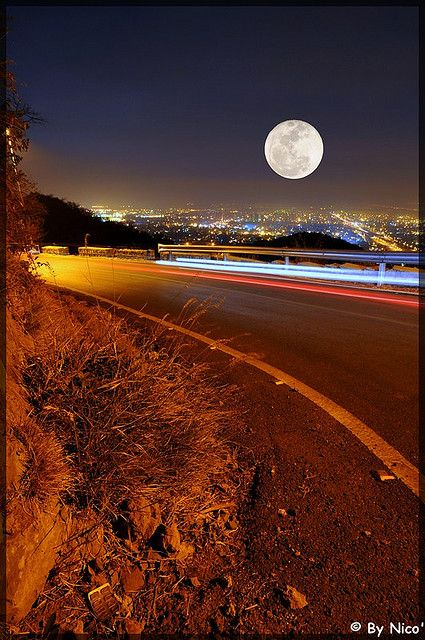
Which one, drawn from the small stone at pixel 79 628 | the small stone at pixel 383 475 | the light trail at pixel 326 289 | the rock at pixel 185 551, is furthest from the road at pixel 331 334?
the small stone at pixel 79 628

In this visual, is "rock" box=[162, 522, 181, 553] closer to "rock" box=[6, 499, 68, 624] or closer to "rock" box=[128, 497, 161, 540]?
"rock" box=[128, 497, 161, 540]

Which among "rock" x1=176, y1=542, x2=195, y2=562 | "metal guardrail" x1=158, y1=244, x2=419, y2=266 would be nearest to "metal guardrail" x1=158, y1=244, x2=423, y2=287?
"metal guardrail" x1=158, y1=244, x2=419, y2=266

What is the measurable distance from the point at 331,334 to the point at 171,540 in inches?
221

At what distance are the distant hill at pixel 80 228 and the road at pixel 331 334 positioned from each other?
46855 mm

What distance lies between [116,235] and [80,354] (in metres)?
62.9

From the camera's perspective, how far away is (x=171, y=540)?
104 inches

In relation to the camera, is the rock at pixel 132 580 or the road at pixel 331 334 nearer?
the rock at pixel 132 580

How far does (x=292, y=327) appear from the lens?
823cm

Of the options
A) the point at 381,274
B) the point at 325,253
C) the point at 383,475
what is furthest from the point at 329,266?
the point at 383,475

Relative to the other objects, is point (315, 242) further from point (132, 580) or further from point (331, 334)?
point (132, 580)

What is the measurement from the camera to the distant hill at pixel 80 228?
201 ft

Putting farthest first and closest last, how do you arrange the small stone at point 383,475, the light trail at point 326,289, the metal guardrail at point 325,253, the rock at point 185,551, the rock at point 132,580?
the metal guardrail at point 325,253, the light trail at point 326,289, the small stone at point 383,475, the rock at point 185,551, the rock at point 132,580

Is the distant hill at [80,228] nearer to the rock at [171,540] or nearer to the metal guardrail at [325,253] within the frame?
the metal guardrail at [325,253]

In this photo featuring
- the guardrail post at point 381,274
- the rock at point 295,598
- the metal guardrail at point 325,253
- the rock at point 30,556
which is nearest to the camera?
the rock at point 30,556
